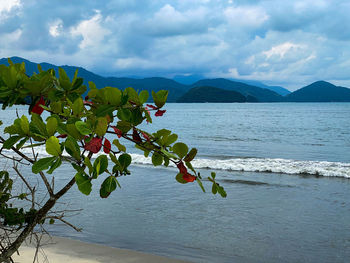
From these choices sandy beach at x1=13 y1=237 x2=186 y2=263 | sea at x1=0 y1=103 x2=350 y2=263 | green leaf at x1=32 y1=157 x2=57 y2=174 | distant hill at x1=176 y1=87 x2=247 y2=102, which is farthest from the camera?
distant hill at x1=176 y1=87 x2=247 y2=102

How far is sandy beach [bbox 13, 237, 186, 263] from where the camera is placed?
4.61m

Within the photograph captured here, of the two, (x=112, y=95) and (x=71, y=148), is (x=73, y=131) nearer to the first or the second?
(x=71, y=148)

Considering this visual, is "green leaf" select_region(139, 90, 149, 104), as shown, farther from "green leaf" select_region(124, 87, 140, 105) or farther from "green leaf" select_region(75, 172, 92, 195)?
"green leaf" select_region(75, 172, 92, 195)

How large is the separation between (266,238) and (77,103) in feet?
18.7

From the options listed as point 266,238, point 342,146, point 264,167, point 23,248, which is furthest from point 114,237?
point 342,146

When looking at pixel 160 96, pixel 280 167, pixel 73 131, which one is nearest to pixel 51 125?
pixel 73 131

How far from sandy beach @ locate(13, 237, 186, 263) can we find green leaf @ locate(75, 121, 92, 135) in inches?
156

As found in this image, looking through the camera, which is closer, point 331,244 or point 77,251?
point 77,251

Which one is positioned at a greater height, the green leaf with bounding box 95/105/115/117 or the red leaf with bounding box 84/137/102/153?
the green leaf with bounding box 95/105/115/117

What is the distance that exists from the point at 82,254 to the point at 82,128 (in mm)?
4392

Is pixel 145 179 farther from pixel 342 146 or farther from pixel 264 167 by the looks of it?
pixel 342 146

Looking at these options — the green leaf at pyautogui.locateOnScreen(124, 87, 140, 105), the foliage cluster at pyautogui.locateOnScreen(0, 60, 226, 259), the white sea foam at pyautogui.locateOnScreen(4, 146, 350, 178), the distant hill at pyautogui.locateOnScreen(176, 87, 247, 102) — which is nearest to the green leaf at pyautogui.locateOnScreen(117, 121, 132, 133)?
the foliage cluster at pyautogui.locateOnScreen(0, 60, 226, 259)

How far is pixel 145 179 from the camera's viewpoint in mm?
11422

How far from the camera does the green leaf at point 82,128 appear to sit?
40.9 inches
